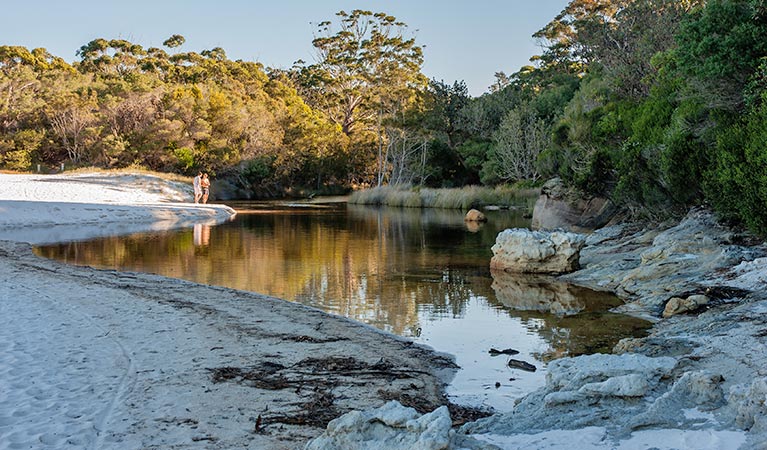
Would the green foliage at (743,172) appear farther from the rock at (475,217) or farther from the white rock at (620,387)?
the rock at (475,217)

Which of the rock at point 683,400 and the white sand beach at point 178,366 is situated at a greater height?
the rock at point 683,400

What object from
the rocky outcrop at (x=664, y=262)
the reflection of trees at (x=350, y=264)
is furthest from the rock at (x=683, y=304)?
the reflection of trees at (x=350, y=264)

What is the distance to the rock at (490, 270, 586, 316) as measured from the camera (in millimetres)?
12078

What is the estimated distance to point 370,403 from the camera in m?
6.54

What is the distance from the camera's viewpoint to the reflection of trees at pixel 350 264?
455 inches

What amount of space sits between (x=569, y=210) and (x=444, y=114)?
2835 centimetres

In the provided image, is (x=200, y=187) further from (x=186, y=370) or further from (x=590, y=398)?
(x=590, y=398)

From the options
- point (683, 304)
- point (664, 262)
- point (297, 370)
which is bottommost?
point (297, 370)

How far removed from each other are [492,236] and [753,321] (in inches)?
637

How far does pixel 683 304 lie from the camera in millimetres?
10656

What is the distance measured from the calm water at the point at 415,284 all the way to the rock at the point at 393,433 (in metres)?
2.64

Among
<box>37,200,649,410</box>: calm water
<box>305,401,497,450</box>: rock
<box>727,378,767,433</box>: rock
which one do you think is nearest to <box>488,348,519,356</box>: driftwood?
<box>37,200,649,410</box>: calm water

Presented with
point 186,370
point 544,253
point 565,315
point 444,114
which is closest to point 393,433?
point 186,370

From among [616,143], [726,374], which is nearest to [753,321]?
[726,374]
